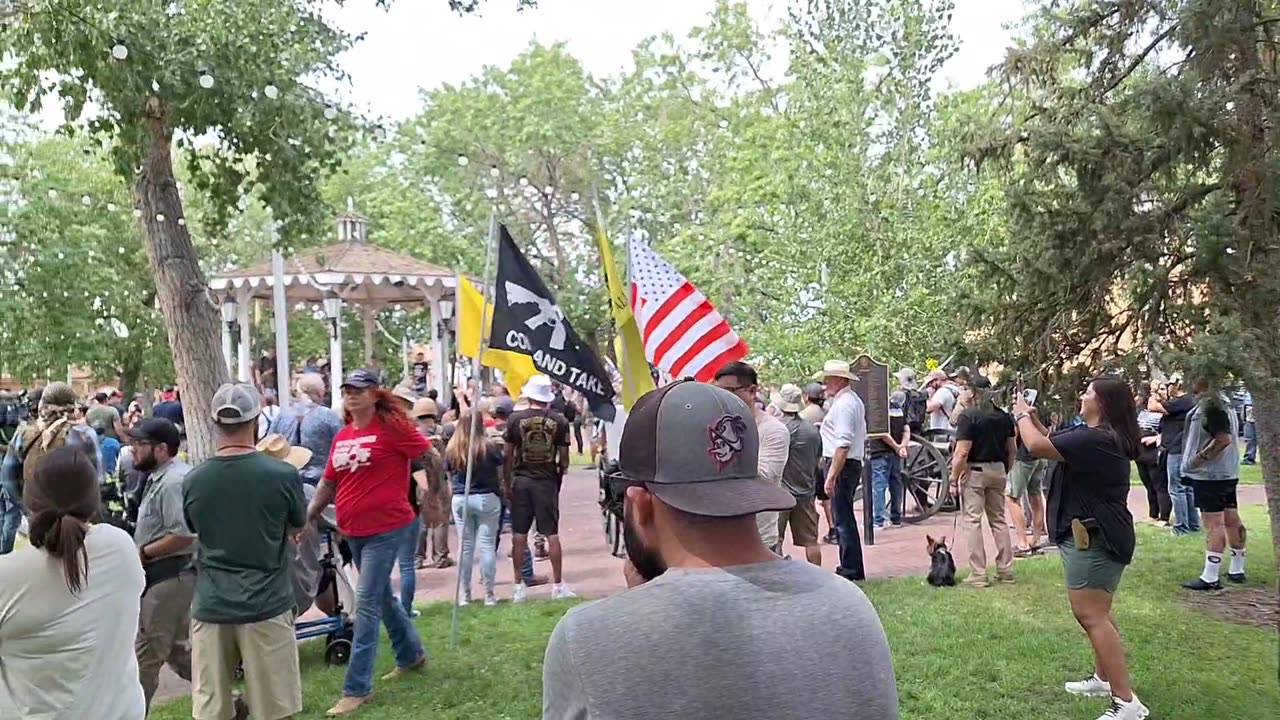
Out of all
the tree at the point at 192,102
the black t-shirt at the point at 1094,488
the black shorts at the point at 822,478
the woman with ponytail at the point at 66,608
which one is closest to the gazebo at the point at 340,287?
the tree at the point at 192,102

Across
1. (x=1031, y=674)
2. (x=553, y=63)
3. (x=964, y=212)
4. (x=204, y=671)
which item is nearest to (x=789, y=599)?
(x=204, y=671)

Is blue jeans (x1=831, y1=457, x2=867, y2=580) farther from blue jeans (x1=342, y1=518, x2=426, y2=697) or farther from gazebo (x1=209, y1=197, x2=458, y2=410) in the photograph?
gazebo (x1=209, y1=197, x2=458, y2=410)

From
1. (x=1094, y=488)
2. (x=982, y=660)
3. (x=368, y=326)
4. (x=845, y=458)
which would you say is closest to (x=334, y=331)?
(x=368, y=326)

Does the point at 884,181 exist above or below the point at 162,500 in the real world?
above

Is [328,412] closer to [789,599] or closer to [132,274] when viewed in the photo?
[789,599]

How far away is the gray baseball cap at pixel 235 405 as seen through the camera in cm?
459

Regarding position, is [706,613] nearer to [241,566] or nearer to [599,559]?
[241,566]

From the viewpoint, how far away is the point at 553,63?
114 feet

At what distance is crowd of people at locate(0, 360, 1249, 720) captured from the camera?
63.0 inches

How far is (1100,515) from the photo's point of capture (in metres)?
5.27

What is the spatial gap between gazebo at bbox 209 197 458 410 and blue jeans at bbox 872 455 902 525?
8.34 meters

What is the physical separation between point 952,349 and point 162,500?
5.41 metres

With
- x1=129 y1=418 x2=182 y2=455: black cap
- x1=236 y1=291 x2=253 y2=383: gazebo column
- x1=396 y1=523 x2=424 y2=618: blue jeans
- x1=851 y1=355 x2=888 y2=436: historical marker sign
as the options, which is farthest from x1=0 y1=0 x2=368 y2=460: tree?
x1=236 y1=291 x2=253 y2=383: gazebo column

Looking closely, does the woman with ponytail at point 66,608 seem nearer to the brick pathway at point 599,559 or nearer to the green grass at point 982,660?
the green grass at point 982,660
